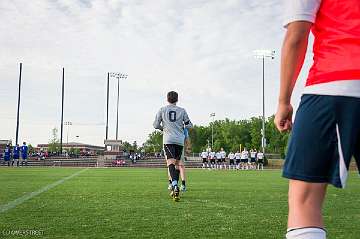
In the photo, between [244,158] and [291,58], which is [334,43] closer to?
[291,58]

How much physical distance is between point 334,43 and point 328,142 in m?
0.52

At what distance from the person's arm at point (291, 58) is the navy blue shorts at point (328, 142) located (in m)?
0.18

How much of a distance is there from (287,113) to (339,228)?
3.62 meters

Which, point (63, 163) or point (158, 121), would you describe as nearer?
point (158, 121)

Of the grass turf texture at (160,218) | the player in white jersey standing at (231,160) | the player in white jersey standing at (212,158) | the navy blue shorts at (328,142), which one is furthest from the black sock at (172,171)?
the player in white jersey standing at (212,158)

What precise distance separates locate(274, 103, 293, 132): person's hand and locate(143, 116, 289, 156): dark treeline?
9140 centimetres

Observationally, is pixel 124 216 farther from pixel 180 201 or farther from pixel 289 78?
pixel 289 78

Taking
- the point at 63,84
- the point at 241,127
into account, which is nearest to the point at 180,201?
the point at 63,84

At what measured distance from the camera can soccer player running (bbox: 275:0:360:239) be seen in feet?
7.73

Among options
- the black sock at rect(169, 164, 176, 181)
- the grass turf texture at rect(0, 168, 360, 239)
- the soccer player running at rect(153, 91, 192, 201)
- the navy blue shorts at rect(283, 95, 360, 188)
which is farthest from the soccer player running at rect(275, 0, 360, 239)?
the soccer player running at rect(153, 91, 192, 201)

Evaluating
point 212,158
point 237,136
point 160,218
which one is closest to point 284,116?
point 160,218

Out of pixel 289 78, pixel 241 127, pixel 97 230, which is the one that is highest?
pixel 241 127

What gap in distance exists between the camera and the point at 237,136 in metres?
117

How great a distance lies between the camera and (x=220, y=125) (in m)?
127
